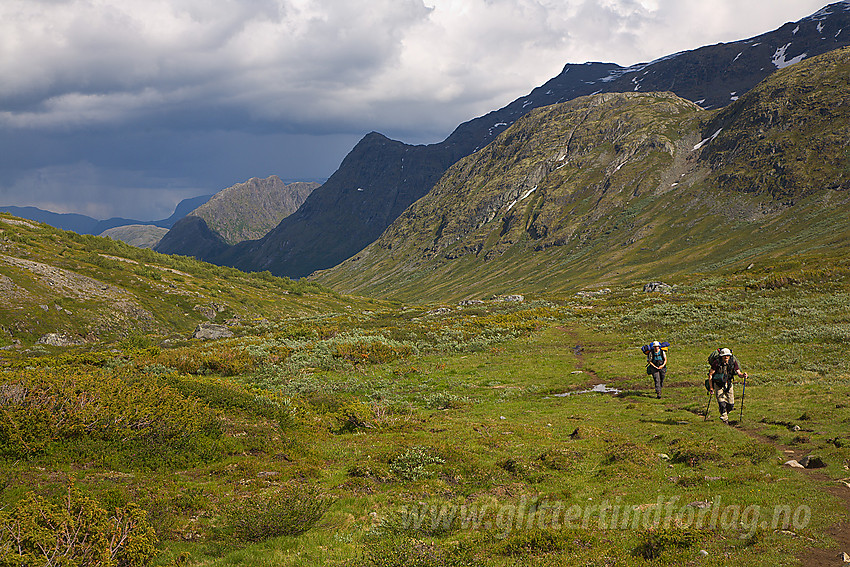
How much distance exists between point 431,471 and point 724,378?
13480mm

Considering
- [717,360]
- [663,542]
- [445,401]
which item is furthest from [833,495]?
[445,401]

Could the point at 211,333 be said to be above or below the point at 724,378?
below

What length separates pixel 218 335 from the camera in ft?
194

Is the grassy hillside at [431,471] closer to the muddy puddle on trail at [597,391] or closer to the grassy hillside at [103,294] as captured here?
the muddy puddle on trail at [597,391]

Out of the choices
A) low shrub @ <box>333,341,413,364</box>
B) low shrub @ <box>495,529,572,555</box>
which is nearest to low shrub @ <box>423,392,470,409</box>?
low shrub @ <box>333,341,413,364</box>

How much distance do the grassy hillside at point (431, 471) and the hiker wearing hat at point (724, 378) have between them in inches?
39.1

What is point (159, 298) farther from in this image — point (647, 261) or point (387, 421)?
point (647, 261)

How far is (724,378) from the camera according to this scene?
1891cm

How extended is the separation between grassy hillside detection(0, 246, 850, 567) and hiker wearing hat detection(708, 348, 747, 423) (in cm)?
99

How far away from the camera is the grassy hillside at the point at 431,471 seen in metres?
9.30

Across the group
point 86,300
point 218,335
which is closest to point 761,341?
point 218,335

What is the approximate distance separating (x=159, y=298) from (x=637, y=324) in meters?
83.4

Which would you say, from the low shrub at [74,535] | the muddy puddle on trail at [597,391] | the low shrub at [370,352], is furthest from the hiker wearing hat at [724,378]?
the low shrub at [370,352]

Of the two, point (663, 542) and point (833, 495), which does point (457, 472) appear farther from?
point (833, 495)
